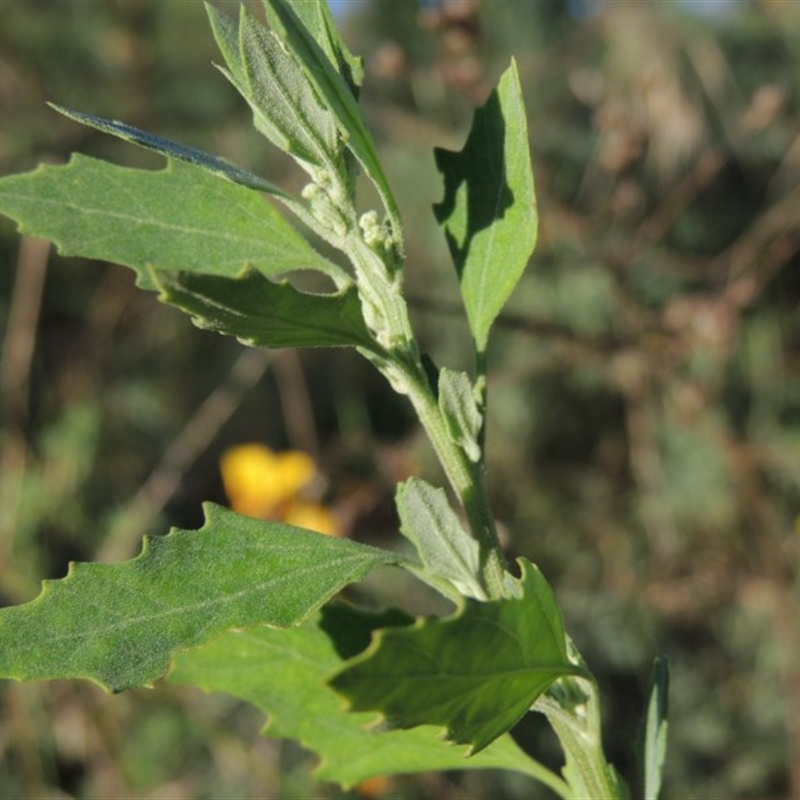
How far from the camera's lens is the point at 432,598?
9.45 ft

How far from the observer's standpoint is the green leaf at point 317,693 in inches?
33.5

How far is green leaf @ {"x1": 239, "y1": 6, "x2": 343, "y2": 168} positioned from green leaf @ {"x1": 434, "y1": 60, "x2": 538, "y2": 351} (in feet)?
0.39

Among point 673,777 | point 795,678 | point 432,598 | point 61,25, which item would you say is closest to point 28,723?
point 432,598

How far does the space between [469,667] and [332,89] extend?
310 mm

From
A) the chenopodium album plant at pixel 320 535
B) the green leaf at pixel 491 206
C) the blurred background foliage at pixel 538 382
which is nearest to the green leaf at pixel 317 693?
the chenopodium album plant at pixel 320 535

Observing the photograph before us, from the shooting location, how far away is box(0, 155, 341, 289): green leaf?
0.77m

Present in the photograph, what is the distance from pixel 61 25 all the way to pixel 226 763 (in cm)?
282

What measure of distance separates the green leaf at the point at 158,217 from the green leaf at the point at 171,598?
0.17 metres

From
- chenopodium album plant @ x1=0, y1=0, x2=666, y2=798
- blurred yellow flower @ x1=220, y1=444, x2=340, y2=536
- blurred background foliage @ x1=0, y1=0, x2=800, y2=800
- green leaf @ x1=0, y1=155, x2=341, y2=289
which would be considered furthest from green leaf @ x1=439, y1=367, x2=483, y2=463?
blurred yellow flower @ x1=220, y1=444, x2=340, y2=536

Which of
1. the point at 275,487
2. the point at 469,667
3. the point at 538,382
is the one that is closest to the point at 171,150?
the point at 469,667

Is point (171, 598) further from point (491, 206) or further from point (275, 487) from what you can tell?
point (275, 487)

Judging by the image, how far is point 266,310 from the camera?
64 centimetres

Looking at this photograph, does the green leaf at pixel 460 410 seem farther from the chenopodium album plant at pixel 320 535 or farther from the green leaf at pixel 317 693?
the green leaf at pixel 317 693

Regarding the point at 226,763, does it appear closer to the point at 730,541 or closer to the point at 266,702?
the point at 730,541
